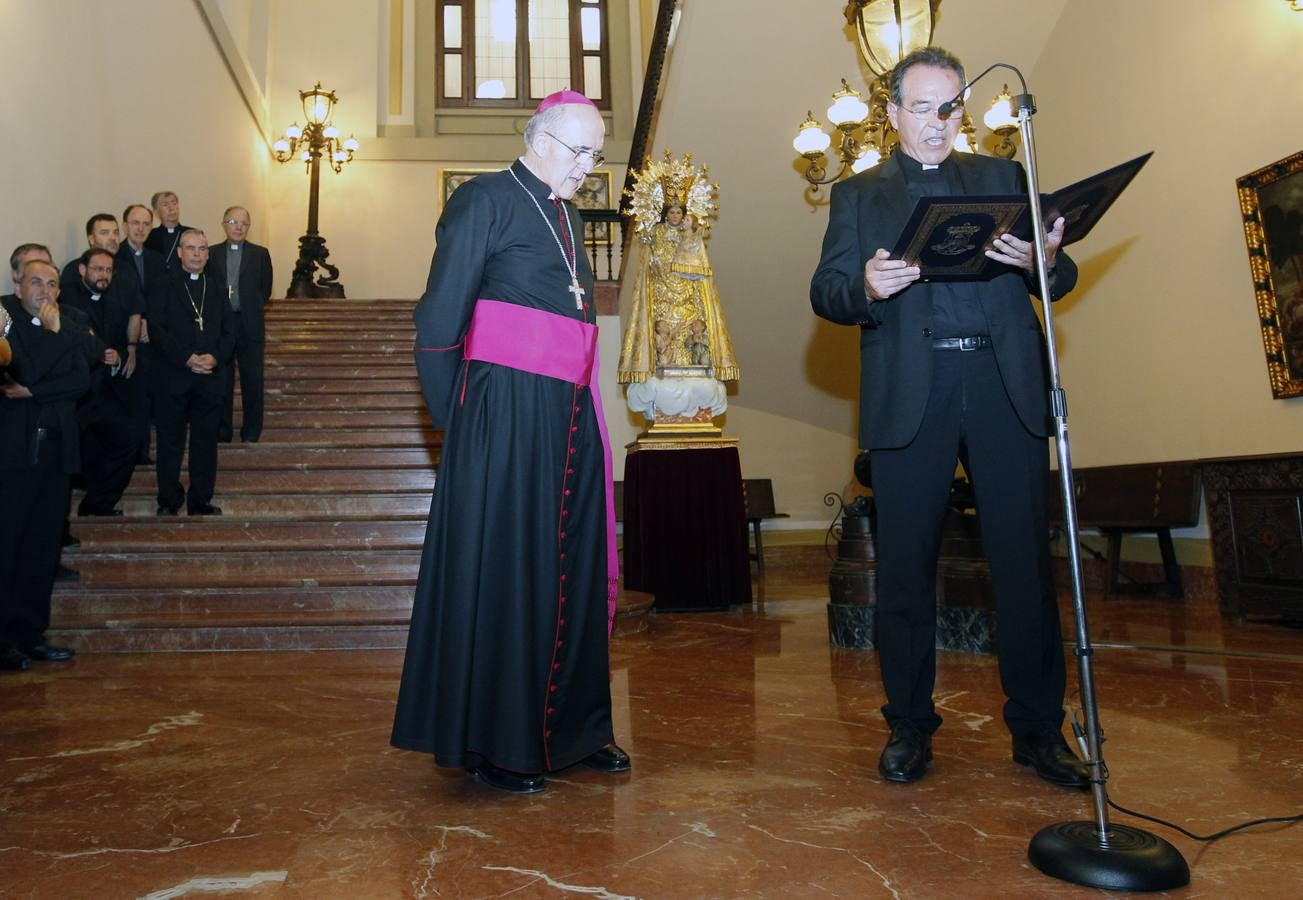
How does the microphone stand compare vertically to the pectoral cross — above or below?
below

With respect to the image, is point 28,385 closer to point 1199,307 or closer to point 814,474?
point 1199,307

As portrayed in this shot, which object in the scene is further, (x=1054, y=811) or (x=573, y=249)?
(x=573, y=249)

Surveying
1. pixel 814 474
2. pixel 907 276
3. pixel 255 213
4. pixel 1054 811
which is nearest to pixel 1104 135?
pixel 814 474

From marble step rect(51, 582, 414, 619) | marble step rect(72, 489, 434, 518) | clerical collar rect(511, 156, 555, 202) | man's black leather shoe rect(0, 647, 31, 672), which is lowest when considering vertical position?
man's black leather shoe rect(0, 647, 31, 672)

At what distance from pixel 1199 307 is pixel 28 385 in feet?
18.7

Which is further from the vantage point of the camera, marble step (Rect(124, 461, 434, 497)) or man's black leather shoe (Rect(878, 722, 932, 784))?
marble step (Rect(124, 461, 434, 497))

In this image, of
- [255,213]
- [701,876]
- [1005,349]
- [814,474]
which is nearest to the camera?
[701,876]

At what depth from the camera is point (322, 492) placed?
19.6 ft

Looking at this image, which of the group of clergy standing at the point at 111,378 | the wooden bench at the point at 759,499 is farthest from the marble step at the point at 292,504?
the wooden bench at the point at 759,499

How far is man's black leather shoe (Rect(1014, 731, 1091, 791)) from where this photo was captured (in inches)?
83.0

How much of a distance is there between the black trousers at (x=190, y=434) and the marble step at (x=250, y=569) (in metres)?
0.61

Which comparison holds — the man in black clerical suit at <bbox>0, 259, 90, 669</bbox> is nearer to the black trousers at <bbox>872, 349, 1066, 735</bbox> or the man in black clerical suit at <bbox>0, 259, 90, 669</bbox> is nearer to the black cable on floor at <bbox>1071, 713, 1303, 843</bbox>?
the black trousers at <bbox>872, 349, 1066, 735</bbox>

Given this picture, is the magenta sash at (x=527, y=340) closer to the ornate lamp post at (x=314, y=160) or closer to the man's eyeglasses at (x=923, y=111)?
the man's eyeglasses at (x=923, y=111)

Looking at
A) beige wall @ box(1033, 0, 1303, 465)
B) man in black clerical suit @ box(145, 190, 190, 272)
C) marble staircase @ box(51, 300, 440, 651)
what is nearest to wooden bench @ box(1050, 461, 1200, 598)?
beige wall @ box(1033, 0, 1303, 465)
